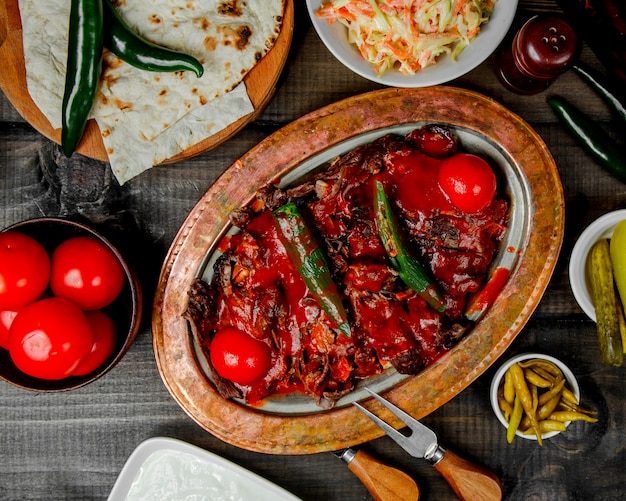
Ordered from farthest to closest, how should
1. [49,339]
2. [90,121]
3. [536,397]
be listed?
[536,397]
[90,121]
[49,339]

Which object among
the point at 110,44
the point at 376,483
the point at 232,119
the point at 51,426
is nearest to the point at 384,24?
the point at 232,119

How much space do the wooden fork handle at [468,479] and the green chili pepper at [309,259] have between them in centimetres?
104

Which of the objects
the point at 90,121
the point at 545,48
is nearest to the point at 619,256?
the point at 545,48

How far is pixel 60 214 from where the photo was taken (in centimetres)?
343

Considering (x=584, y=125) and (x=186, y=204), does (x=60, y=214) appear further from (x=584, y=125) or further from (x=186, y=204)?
(x=584, y=125)

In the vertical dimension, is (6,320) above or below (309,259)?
below

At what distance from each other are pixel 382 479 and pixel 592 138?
2.23 m

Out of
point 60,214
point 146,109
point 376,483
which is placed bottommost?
point 376,483

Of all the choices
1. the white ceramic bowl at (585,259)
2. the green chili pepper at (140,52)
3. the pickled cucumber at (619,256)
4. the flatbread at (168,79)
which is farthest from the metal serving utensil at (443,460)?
the green chili pepper at (140,52)

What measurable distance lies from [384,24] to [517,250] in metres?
1.35

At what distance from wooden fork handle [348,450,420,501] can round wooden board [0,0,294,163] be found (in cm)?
192

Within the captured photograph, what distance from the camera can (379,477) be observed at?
3.38 meters

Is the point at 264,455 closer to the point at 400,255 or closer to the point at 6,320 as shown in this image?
the point at 400,255

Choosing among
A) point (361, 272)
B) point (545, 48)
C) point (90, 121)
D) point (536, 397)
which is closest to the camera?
point (545, 48)
